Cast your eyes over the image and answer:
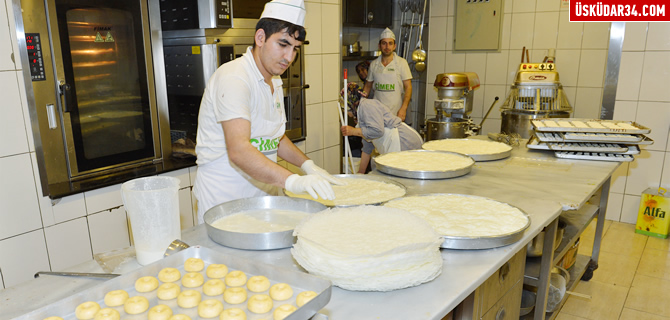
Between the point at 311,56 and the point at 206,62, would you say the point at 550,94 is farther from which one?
the point at 206,62

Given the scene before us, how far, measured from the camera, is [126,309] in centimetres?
102

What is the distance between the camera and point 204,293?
1.11m

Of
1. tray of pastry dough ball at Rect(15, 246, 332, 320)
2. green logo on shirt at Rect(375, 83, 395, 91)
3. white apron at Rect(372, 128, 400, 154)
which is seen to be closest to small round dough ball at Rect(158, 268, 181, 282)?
tray of pastry dough ball at Rect(15, 246, 332, 320)

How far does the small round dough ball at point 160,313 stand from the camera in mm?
994

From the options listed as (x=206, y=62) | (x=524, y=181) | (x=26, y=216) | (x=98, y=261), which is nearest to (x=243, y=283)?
(x=98, y=261)

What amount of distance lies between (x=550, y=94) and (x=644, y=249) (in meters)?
1.52

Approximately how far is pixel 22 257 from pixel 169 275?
1.76 m

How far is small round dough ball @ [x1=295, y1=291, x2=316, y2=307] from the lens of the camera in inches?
40.0

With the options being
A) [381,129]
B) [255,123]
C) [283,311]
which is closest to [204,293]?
[283,311]

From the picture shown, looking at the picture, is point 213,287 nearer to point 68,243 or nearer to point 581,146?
point 68,243

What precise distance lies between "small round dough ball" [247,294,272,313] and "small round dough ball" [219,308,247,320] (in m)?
0.03

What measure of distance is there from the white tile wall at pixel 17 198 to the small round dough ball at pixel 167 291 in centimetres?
172

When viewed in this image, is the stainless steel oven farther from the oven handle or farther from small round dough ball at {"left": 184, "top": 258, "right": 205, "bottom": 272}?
small round dough ball at {"left": 184, "top": 258, "right": 205, "bottom": 272}

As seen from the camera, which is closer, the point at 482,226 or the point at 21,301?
the point at 21,301
